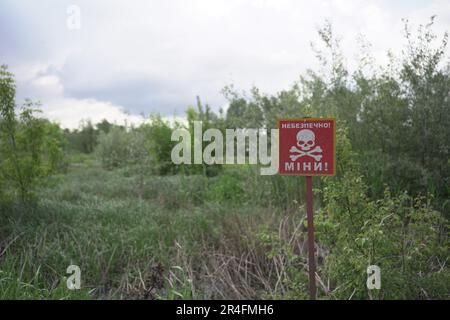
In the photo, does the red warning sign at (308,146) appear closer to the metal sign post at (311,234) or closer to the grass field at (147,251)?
the metal sign post at (311,234)

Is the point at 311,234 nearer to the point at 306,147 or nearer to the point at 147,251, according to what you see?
the point at 306,147

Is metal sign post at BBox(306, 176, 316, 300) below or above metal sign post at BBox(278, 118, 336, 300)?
below

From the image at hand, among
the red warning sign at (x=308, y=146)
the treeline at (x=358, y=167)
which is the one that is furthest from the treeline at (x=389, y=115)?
the red warning sign at (x=308, y=146)

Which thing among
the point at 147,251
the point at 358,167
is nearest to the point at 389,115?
the point at 358,167

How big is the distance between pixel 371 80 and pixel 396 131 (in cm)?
89

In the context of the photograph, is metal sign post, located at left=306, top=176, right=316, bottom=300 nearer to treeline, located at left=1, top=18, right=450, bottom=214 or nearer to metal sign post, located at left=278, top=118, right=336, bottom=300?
metal sign post, located at left=278, top=118, right=336, bottom=300

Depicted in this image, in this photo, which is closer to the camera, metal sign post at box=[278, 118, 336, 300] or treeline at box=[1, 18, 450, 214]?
metal sign post at box=[278, 118, 336, 300]

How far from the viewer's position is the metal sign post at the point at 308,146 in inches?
95.3

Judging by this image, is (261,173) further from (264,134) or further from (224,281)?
(224,281)

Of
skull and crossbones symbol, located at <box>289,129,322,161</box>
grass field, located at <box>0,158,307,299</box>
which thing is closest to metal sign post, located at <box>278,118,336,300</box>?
skull and crossbones symbol, located at <box>289,129,322,161</box>

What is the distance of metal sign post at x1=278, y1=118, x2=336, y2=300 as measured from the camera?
2422 mm

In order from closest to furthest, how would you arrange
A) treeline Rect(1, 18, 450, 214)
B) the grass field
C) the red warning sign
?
the red warning sign, the grass field, treeline Rect(1, 18, 450, 214)

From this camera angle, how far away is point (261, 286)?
3.32 meters

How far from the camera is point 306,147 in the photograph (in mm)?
2457
